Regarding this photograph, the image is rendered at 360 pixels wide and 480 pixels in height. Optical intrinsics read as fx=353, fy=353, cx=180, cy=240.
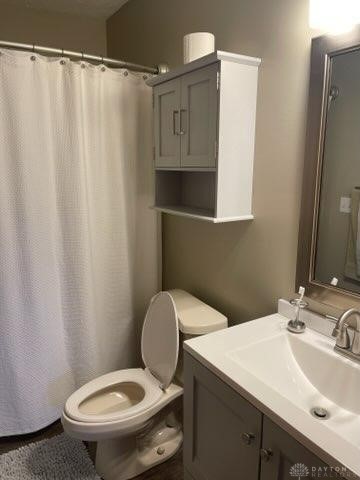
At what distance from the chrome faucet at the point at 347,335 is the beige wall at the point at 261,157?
0.31 m

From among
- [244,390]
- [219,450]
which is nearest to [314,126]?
[244,390]

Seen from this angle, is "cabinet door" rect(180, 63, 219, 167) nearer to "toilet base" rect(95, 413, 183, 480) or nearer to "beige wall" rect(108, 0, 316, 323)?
"beige wall" rect(108, 0, 316, 323)

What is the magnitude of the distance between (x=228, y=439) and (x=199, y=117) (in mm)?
1197

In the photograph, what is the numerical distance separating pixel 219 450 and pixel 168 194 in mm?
1257

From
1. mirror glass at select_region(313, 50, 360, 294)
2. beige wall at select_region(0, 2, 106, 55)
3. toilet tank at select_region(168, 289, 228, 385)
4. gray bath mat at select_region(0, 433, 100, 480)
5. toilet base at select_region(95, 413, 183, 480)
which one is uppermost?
beige wall at select_region(0, 2, 106, 55)

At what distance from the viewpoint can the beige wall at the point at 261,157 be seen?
1312 mm

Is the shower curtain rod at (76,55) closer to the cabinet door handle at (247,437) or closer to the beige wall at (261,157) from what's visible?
the beige wall at (261,157)

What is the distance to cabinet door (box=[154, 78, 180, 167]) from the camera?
1.61 metres

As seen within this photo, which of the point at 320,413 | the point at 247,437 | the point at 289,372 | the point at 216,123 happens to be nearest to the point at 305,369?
the point at 289,372

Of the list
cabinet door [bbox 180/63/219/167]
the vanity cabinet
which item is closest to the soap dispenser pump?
the vanity cabinet

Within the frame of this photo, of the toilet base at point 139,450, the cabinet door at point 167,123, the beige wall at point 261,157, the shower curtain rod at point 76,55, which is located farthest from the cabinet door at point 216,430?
the shower curtain rod at point 76,55

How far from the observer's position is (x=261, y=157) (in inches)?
57.8

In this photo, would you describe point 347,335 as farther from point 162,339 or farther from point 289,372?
point 162,339

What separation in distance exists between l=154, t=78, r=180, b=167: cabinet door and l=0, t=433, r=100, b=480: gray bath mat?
153 centimetres
